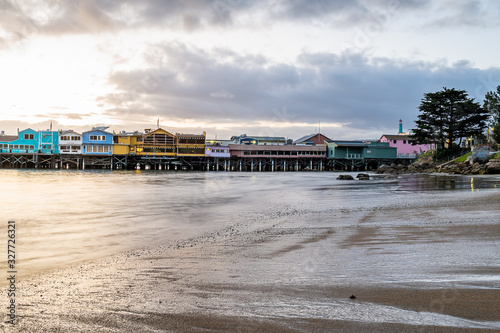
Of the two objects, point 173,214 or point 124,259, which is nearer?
point 124,259

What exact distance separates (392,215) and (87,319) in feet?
35.9

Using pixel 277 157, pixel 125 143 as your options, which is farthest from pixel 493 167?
pixel 125 143

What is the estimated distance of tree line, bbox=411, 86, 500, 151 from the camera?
54156 mm

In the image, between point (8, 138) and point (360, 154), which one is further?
point (360, 154)

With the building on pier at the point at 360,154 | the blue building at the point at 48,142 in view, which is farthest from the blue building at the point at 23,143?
the building on pier at the point at 360,154

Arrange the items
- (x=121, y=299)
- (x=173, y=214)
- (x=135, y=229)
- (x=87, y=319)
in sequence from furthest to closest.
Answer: (x=173, y=214)
(x=135, y=229)
(x=121, y=299)
(x=87, y=319)

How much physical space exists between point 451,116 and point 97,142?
219ft

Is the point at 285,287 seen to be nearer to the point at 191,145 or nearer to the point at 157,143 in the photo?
the point at 191,145

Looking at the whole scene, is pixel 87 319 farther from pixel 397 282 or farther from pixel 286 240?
pixel 286 240

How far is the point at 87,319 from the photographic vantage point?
4.07 m

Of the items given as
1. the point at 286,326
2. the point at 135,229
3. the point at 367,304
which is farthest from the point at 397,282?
the point at 135,229

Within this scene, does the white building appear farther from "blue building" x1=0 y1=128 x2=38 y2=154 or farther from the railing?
the railing

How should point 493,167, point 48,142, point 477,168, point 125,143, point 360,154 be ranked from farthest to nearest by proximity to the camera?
point 360,154
point 48,142
point 125,143
point 477,168
point 493,167

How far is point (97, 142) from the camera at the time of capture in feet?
248
